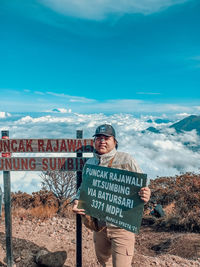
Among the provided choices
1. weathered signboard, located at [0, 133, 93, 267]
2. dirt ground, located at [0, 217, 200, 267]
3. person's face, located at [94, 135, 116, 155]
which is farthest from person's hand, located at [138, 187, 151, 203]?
dirt ground, located at [0, 217, 200, 267]

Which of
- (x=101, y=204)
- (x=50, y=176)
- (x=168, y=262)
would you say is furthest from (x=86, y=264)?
(x=50, y=176)

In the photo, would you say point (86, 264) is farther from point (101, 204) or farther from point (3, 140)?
point (3, 140)

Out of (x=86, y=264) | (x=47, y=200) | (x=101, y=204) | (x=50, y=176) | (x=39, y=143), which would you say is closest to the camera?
(x=101, y=204)

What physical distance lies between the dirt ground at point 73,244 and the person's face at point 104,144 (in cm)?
267

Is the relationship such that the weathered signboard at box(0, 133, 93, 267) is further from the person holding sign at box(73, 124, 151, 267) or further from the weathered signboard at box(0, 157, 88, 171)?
the person holding sign at box(73, 124, 151, 267)

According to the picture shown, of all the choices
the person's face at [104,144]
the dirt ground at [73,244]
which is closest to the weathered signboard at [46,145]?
the person's face at [104,144]

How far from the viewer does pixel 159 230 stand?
265 inches

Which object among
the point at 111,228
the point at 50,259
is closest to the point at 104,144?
the point at 111,228

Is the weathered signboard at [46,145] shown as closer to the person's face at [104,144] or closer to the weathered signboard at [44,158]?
the weathered signboard at [44,158]

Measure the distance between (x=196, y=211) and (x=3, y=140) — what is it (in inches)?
225

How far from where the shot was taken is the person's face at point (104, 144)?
2855 mm

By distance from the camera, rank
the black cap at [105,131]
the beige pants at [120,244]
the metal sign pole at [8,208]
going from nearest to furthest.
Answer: the beige pants at [120,244], the black cap at [105,131], the metal sign pole at [8,208]

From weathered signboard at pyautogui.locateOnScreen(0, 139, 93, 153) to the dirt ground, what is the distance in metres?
2.30

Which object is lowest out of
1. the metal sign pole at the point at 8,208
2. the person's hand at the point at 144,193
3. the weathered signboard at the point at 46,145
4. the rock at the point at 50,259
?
the rock at the point at 50,259
